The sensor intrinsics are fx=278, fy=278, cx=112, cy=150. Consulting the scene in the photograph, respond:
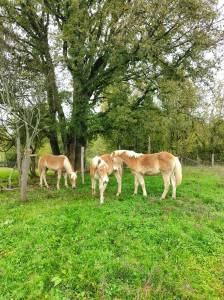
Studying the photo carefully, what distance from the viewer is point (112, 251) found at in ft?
21.6

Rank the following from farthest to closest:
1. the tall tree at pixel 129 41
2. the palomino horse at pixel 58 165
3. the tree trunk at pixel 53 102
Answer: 1. the tree trunk at pixel 53 102
2. the palomino horse at pixel 58 165
3. the tall tree at pixel 129 41

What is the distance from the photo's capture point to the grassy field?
Result: 5523mm

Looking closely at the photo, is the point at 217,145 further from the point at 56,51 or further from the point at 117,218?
the point at 117,218

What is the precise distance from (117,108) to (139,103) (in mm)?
2614

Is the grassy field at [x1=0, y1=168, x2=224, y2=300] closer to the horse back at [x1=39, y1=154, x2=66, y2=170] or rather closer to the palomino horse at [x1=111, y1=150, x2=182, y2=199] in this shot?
the palomino horse at [x1=111, y1=150, x2=182, y2=199]

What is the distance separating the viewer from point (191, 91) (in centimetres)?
1527

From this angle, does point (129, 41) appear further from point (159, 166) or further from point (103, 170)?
point (103, 170)

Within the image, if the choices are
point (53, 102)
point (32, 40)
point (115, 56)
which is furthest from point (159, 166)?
point (32, 40)

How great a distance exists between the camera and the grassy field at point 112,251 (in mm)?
5523

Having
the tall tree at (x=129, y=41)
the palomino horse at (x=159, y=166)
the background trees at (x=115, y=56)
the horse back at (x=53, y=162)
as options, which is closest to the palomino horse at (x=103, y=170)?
the palomino horse at (x=159, y=166)

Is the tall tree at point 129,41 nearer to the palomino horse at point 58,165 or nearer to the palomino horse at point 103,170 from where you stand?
the palomino horse at point 58,165

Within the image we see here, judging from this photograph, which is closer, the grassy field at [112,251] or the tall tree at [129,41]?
the grassy field at [112,251]

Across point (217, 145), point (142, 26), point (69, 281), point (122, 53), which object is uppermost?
point (142, 26)

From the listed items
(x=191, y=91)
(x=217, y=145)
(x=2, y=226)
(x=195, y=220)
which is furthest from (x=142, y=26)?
(x=217, y=145)
